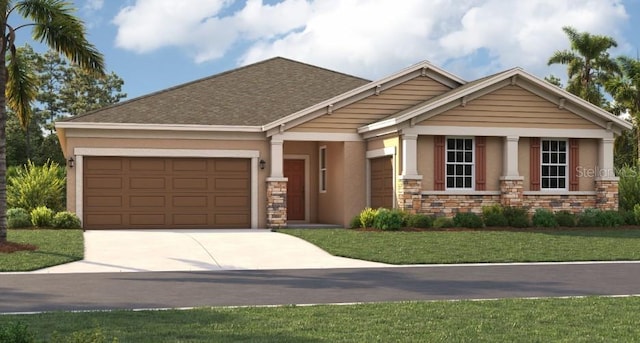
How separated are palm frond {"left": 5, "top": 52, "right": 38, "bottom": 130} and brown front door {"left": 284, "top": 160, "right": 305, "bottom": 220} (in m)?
10.4

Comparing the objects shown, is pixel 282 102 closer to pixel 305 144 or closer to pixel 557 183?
pixel 305 144

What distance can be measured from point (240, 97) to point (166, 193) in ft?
16.7

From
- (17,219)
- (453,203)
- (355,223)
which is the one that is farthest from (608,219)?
(17,219)

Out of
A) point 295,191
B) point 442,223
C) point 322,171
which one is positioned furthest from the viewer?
point 295,191

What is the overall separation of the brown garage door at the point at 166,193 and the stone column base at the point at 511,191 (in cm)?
801

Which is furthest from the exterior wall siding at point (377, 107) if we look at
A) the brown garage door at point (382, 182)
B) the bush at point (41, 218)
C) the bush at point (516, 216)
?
the bush at point (41, 218)

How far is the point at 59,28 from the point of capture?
20203 millimetres

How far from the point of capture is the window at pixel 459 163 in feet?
86.0

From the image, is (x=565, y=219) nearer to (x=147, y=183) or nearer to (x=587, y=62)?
(x=147, y=183)

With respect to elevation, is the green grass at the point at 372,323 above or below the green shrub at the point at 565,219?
below

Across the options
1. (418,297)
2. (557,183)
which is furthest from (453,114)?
(418,297)

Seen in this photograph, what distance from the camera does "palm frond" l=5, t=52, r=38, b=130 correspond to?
2156 centimetres

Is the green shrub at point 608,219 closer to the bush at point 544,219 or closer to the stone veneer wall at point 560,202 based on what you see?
the stone veneer wall at point 560,202

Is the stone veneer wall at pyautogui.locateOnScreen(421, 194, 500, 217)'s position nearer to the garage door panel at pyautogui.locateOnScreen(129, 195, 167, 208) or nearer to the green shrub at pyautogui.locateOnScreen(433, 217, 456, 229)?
the green shrub at pyautogui.locateOnScreen(433, 217, 456, 229)
